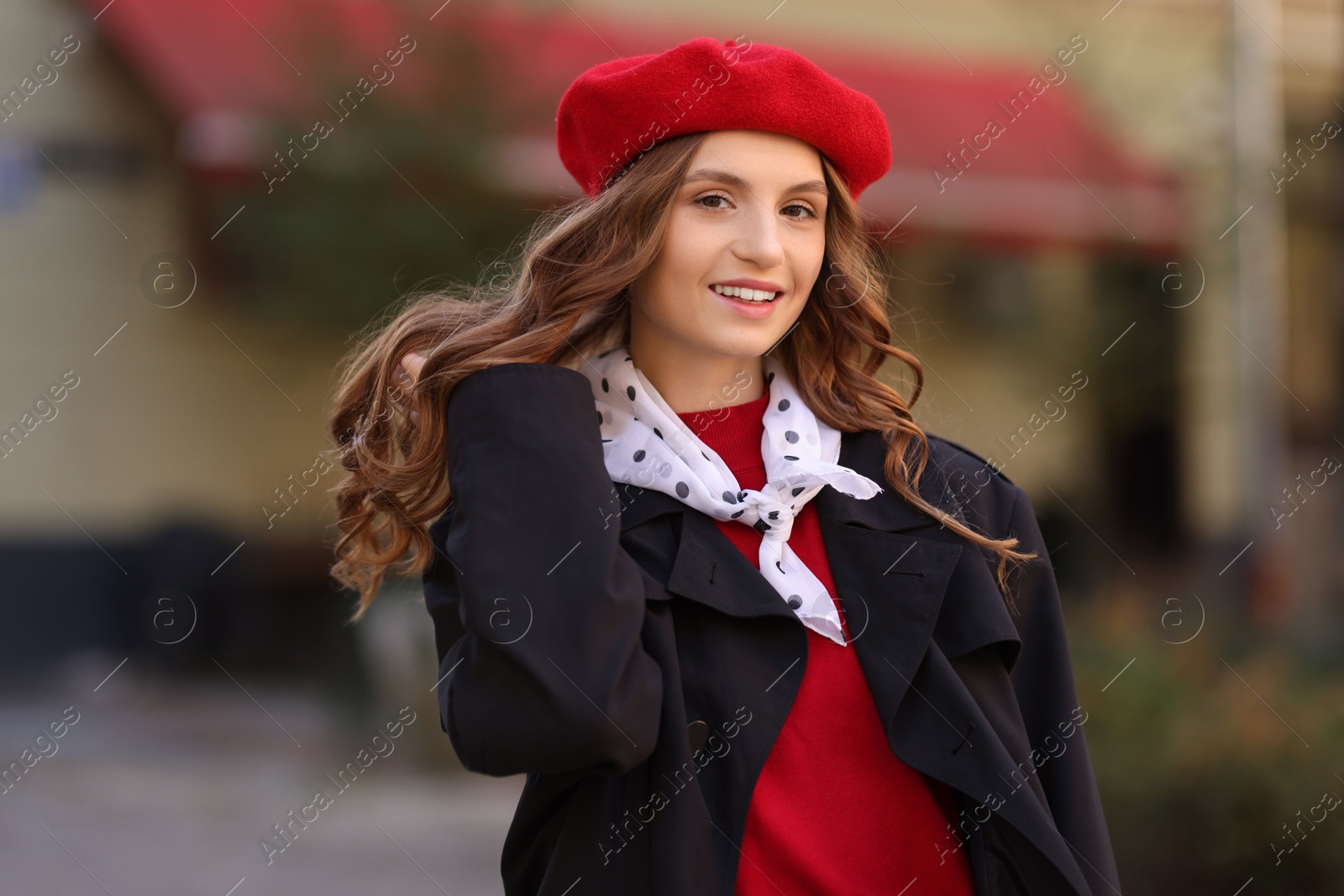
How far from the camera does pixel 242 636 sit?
915cm

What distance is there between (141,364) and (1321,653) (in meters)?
7.51

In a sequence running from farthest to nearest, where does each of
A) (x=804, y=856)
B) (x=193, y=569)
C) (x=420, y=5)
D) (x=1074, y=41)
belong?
(x=1074, y=41), (x=193, y=569), (x=420, y=5), (x=804, y=856)

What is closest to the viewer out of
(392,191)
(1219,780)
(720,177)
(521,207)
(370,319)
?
(720,177)

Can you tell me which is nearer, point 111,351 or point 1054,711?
point 1054,711

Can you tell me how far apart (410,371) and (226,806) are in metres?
4.94

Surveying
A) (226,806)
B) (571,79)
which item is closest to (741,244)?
(226,806)

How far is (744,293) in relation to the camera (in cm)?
217

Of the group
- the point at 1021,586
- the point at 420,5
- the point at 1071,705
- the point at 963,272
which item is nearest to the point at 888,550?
the point at 1021,586

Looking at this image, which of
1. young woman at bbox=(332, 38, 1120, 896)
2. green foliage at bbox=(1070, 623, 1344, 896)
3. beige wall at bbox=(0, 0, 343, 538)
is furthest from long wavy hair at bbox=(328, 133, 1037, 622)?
beige wall at bbox=(0, 0, 343, 538)

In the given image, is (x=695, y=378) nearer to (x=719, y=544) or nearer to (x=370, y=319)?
(x=719, y=544)

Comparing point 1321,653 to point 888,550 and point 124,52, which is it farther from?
point 124,52

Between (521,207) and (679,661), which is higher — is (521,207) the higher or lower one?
the higher one

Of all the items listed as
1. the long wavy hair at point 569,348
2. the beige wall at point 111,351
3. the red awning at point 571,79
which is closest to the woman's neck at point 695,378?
the long wavy hair at point 569,348

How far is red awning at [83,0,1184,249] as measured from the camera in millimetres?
7750
